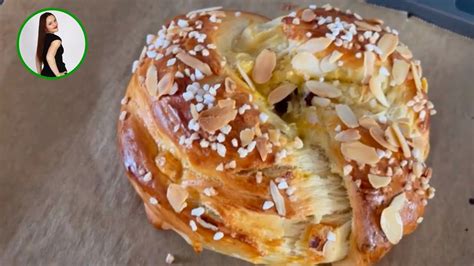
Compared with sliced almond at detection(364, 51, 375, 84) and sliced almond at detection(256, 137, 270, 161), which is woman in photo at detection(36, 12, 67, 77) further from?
sliced almond at detection(364, 51, 375, 84)

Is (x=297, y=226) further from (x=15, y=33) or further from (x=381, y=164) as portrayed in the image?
(x=15, y=33)

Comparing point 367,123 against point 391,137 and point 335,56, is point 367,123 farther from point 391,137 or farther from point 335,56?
point 335,56

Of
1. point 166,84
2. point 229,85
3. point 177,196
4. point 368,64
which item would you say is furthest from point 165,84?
point 368,64

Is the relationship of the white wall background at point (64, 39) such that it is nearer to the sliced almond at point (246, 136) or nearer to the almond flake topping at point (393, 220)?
the sliced almond at point (246, 136)

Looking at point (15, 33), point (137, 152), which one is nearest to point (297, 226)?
point (137, 152)

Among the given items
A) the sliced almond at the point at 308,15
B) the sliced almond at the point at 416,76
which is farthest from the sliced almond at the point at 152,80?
the sliced almond at the point at 416,76

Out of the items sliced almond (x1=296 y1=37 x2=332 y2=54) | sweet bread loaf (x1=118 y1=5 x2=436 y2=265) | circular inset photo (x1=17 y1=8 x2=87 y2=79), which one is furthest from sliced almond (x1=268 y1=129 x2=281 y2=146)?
circular inset photo (x1=17 y1=8 x2=87 y2=79)

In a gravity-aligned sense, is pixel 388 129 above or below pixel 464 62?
above
